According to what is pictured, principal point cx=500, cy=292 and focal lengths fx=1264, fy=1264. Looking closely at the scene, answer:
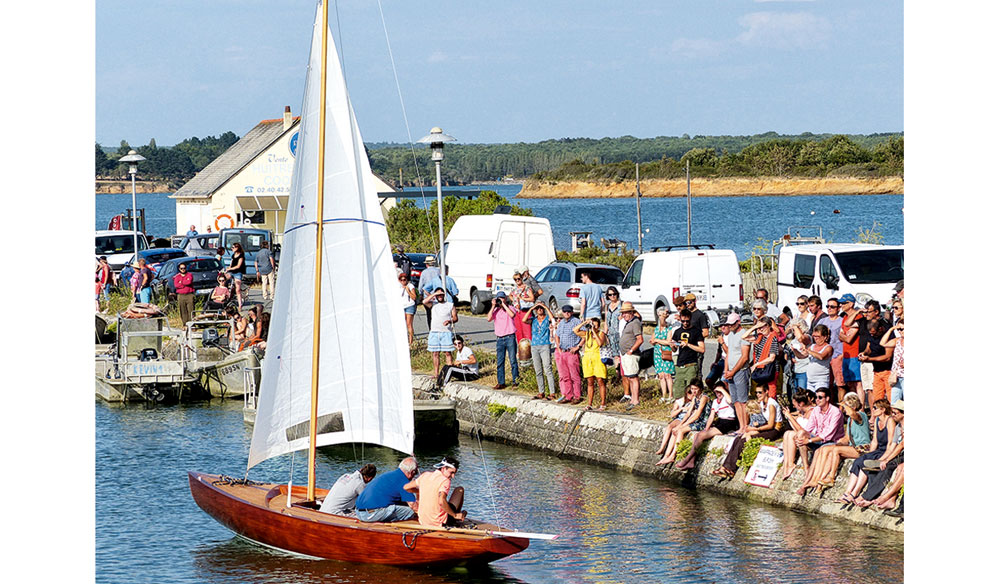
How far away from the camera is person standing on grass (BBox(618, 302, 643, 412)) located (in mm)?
20078

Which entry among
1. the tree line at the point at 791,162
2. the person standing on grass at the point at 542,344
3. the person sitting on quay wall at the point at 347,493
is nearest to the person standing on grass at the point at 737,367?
the person standing on grass at the point at 542,344

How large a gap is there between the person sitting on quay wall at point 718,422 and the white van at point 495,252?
1363 centimetres

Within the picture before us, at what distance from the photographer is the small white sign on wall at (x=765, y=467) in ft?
56.5

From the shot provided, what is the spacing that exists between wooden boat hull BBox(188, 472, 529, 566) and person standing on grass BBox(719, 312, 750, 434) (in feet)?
15.8

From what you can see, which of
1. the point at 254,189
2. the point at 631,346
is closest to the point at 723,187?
the point at 254,189

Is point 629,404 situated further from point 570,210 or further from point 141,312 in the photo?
point 570,210

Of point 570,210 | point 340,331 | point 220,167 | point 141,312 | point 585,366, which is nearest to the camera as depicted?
point 340,331

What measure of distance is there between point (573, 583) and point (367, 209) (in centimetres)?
503

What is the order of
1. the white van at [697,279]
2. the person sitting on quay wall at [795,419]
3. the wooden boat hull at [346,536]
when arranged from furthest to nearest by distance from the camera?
the white van at [697,279] < the person sitting on quay wall at [795,419] < the wooden boat hull at [346,536]

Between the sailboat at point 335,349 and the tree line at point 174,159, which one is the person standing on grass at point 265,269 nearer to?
the sailboat at point 335,349

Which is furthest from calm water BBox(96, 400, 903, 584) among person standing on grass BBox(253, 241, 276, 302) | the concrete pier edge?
person standing on grass BBox(253, 241, 276, 302)

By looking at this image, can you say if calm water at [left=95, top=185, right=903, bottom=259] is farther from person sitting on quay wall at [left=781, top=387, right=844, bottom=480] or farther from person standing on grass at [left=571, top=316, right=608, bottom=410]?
person sitting on quay wall at [left=781, top=387, right=844, bottom=480]
